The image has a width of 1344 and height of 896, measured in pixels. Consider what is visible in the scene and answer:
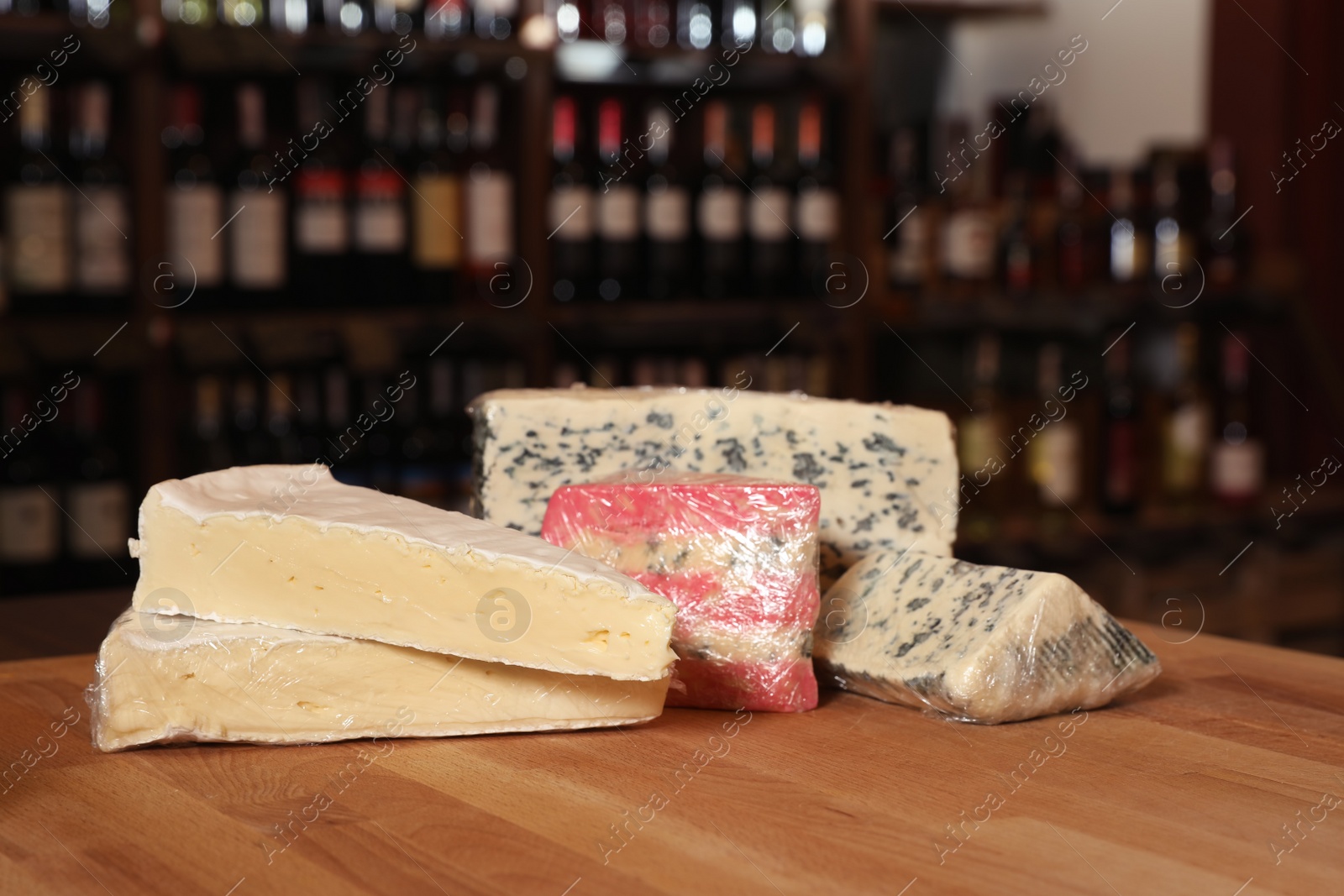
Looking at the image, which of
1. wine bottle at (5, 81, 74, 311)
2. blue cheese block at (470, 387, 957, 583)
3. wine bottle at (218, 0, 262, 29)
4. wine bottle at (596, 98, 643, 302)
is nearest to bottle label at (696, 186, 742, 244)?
wine bottle at (596, 98, 643, 302)

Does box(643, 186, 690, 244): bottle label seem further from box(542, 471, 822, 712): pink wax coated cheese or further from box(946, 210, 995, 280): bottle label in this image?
box(542, 471, 822, 712): pink wax coated cheese

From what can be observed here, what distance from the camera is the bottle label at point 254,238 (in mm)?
2141

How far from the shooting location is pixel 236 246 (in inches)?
84.6

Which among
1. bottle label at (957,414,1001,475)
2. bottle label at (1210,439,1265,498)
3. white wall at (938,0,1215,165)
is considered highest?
white wall at (938,0,1215,165)

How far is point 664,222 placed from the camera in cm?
239

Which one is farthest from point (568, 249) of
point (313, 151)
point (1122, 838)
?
point (1122, 838)

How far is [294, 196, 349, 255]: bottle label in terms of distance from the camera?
217 centimetres

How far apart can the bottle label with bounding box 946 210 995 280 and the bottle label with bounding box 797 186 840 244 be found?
0.23 m

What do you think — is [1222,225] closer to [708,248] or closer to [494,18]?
[708,248]

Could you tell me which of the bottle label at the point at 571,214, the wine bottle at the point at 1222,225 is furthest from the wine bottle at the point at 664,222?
the wine bottle at the point at 1222,225

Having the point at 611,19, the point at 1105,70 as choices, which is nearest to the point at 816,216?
the point at 611,19

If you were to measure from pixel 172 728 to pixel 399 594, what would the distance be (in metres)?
0.17

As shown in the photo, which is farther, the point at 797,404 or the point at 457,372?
the point at 457,372

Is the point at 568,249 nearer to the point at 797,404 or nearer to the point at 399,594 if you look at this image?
the point at 797,404
